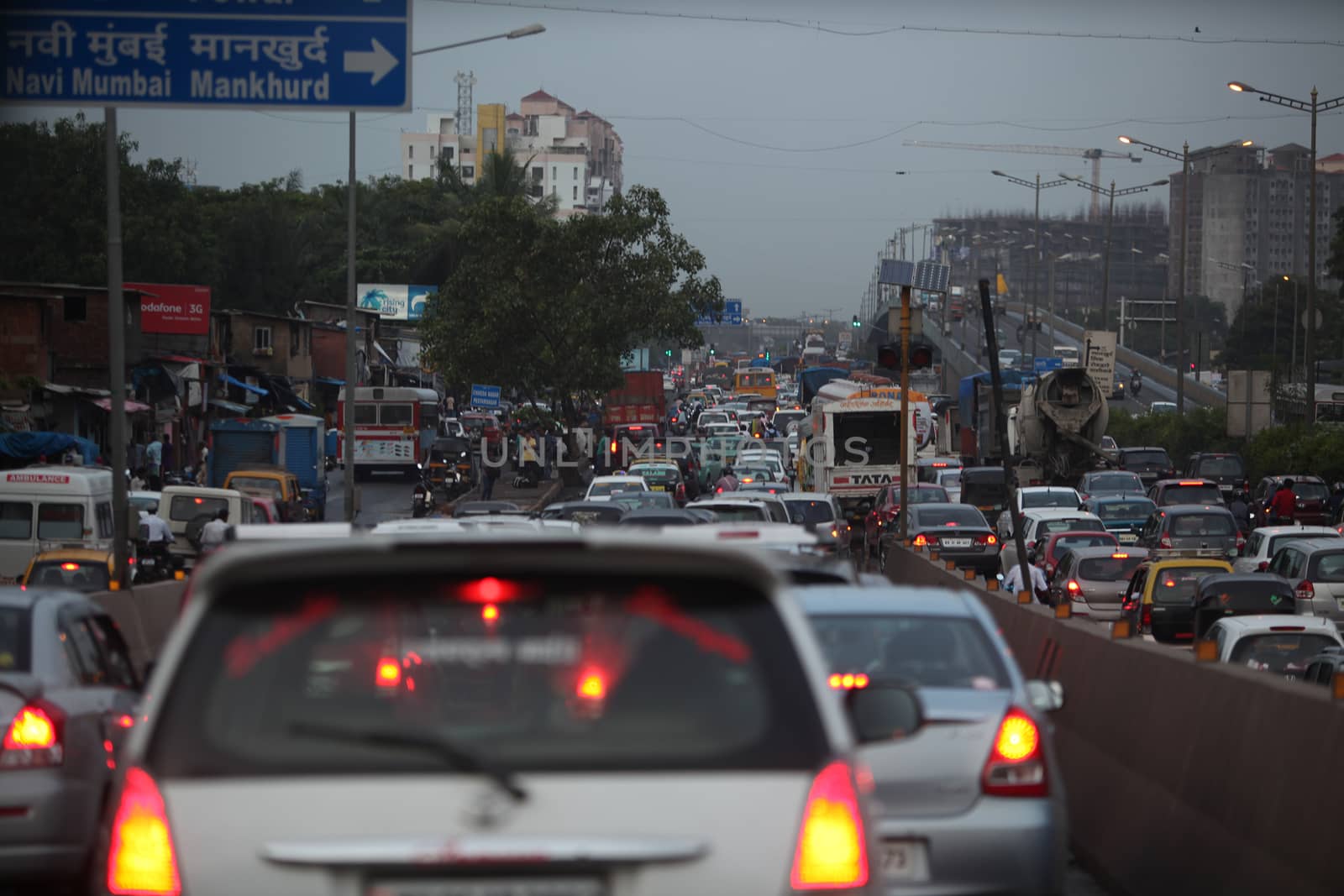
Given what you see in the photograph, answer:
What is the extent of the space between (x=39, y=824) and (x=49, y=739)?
Result: 0.35 metres

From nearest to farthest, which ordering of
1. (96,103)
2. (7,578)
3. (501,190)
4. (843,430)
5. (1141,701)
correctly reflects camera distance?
(1141,701) < (96,103) < (7,578) < (843,430) < (501,190)

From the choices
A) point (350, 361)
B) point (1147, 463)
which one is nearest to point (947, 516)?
point (350, 361)

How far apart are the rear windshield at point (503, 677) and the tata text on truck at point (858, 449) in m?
42.0

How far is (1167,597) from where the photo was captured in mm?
21719

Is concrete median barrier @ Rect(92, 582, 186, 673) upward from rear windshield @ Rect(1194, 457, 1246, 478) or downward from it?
upward

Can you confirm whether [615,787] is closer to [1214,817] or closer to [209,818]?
[209,818]

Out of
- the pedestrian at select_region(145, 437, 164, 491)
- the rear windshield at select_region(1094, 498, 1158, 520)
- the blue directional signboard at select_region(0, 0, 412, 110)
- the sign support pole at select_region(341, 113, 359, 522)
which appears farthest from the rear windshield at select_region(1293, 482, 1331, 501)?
the blue directional signboard at select_region(0, 0, 412, 110)

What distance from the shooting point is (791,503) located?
3294 centimetres

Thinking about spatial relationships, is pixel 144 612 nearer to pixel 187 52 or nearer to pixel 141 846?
pixel 187 52

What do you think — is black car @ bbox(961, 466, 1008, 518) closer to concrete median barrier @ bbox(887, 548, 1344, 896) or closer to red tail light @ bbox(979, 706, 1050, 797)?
concrete median barrier @ bbox(887, 548, 1344, 896)

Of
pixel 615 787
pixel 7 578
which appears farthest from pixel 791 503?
pixel 615 787

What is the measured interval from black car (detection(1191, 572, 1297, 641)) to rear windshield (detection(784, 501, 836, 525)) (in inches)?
497

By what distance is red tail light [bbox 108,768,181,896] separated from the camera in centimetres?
377

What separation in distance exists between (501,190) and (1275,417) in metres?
48.3
